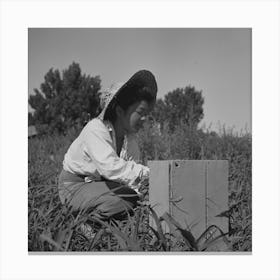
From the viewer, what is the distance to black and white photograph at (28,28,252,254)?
203 centimetres

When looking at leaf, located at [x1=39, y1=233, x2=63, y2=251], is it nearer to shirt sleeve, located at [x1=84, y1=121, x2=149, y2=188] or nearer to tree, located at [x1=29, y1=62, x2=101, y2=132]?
shirt sleeve, located at [x1=84, y1=121, x2=149, y2=188]

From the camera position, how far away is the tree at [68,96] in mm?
2654

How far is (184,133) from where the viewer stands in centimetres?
347

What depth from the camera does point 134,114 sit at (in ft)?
7.84

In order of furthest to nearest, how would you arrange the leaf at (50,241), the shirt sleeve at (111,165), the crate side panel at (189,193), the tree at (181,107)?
the tree at (181,107) < the shirt sleeve at (111,165) < the crate side panel at (189,193) < the leaf at (50,241)

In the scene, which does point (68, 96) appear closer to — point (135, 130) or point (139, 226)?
point (135, 130)

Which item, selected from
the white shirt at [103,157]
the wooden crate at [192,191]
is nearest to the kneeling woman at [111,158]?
the white shirt at [103,157]

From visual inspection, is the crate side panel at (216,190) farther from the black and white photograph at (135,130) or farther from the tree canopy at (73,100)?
the tree canopy at (73,100)

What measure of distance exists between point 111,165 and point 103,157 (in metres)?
0.06

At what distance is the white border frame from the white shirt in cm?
27
